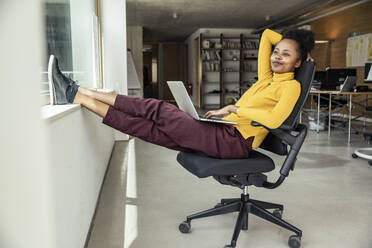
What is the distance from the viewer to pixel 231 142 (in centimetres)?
177

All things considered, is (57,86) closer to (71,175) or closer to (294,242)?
(71,175)

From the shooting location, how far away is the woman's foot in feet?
5.31

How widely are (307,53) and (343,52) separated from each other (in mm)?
7252

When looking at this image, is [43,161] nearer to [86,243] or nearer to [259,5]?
[86,243]

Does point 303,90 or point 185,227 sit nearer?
point 303,90

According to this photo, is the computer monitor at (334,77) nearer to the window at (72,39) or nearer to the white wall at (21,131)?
Result: the window at (72,39)

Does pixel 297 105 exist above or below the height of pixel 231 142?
above

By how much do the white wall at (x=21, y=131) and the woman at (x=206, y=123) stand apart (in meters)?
1.15

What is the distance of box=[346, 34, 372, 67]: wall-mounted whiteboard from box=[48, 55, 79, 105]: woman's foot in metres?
7.30

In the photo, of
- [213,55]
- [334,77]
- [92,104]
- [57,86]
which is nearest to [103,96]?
[92,104]

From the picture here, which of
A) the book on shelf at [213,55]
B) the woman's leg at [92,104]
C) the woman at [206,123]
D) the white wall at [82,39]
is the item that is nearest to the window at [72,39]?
the white wall at [82,39]

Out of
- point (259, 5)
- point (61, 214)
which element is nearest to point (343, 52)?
point (259, 5)

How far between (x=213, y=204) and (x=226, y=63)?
9573 millimetres

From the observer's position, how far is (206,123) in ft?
5.99
